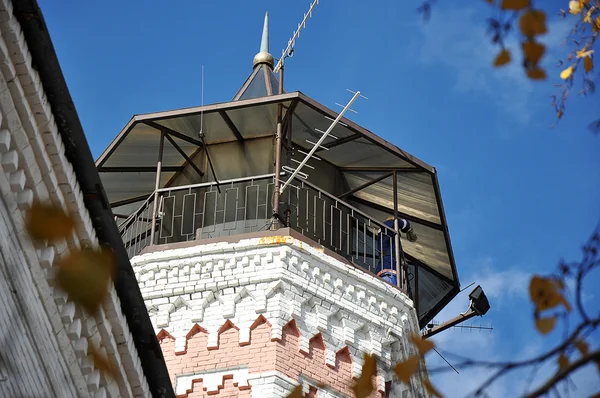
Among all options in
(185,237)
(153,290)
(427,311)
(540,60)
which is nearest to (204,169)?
(185,237)

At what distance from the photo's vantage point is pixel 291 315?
1395 cm

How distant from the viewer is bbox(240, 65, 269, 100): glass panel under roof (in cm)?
1786

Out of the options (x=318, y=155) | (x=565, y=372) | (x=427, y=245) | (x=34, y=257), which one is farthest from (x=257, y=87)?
(x=565, y=372)

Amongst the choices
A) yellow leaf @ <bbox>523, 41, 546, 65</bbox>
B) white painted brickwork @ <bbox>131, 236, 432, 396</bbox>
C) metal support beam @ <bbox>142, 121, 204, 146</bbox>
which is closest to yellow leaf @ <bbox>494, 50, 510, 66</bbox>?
yellow leaf @ <bbox>523, 41, 546, 65</bbox>

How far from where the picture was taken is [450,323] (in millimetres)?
17000

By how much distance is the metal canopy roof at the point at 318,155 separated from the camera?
51.2ft

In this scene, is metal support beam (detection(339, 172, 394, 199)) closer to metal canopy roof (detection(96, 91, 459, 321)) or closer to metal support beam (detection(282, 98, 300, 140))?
metal canopy roof (detection(96, 91, 459, 321))

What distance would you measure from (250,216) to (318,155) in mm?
1600

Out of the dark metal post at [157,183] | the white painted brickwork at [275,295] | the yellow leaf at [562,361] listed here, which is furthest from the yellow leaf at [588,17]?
the dark metal post at [157,183]

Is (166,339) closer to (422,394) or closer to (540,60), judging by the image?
(422,394)

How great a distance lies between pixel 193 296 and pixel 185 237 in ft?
5.41

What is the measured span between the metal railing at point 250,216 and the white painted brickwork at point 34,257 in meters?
6.61

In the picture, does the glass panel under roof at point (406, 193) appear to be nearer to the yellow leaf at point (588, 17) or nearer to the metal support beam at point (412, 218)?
the metal support beam at point (412, 218)

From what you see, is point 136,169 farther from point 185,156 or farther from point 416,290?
point 416,290
